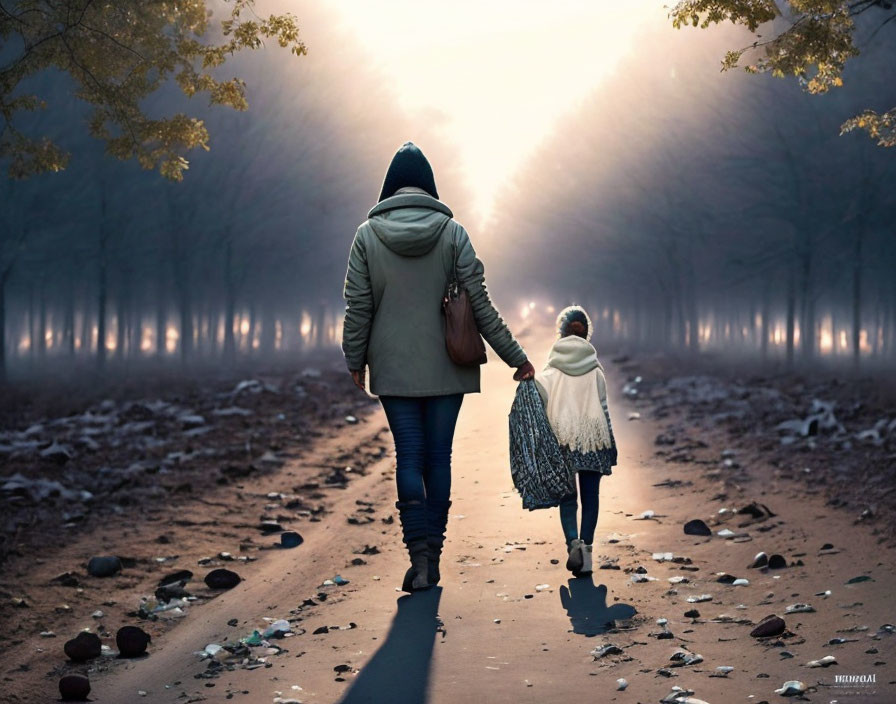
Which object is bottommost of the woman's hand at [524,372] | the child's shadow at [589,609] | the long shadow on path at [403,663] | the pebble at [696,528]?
the long shadow on path at [403,663]

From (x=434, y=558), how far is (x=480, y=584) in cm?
45

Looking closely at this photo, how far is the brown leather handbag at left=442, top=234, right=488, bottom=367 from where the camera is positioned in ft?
20.7

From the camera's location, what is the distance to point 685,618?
5.84 metres

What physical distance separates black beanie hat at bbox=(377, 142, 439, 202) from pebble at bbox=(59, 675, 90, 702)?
3446mm

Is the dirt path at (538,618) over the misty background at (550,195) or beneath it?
beneath

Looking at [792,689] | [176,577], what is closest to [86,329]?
[176,577]

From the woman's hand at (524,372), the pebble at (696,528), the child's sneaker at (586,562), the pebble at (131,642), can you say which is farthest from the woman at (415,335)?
the pebble at (696,528)

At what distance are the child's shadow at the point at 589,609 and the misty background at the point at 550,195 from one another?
24065 millimetres

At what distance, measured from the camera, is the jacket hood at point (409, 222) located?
629 cm

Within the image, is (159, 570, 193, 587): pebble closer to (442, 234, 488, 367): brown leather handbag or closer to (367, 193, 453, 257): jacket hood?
(442, 234, 488, 367): brown leather handbag

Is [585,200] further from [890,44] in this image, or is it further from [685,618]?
[685,618]

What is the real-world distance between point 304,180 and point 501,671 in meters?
34.0

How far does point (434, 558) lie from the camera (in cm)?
650

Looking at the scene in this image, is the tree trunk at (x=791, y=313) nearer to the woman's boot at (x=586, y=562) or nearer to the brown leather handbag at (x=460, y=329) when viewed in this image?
the woman's boot at (x=586, y=562)
